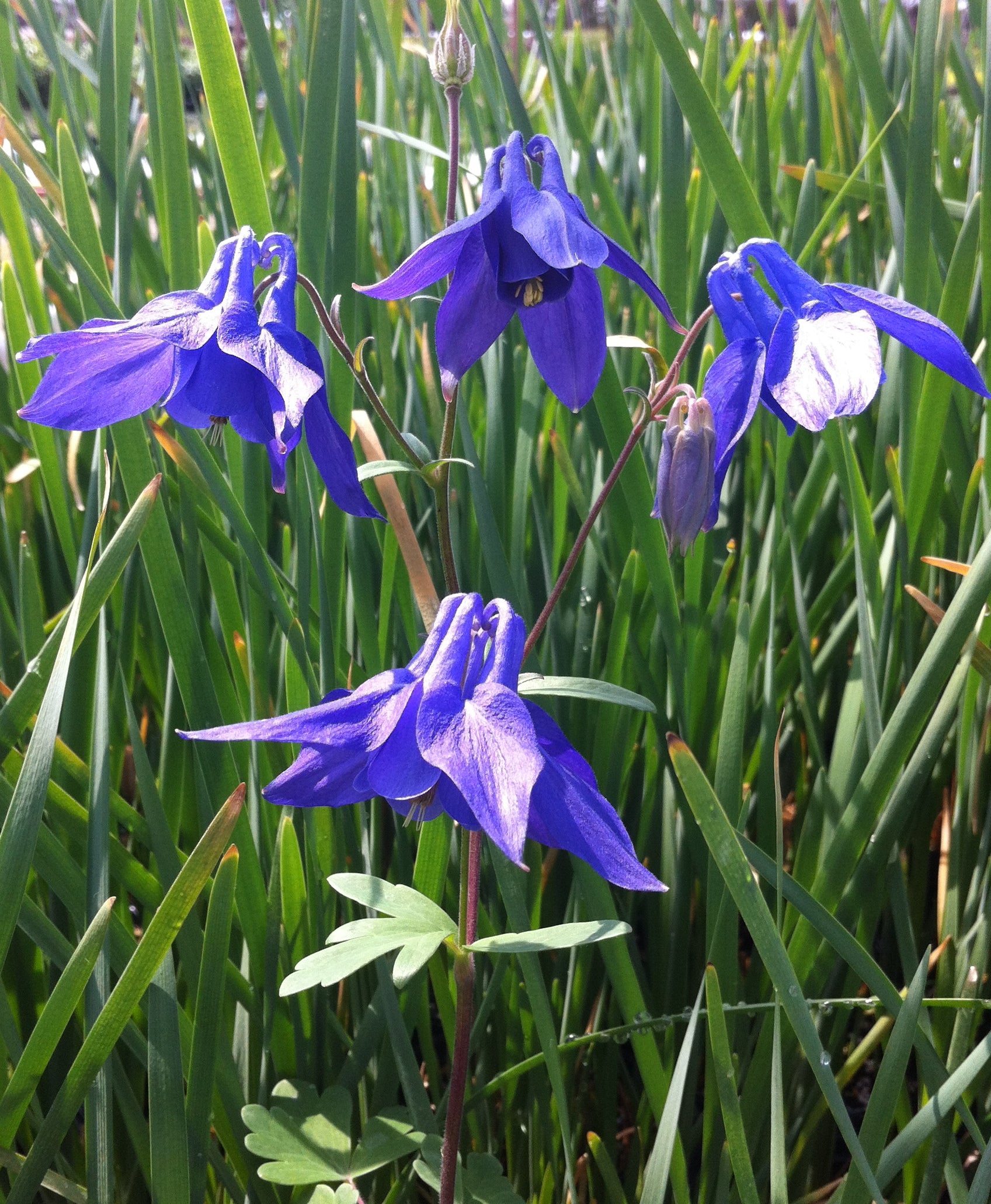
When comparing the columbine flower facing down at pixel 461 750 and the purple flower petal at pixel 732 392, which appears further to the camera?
the purple flower petal at pixel 732 392

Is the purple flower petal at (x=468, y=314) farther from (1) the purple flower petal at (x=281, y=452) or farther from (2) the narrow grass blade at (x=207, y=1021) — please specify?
(2) the narrow grass blade at (x=207, y=1021)

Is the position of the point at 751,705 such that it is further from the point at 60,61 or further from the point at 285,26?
the point at 285,26

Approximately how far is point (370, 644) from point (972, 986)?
0.63m

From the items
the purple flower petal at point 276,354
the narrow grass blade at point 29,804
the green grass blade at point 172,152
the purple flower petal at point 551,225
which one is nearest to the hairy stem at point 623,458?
the purple flower petal at point 551,225

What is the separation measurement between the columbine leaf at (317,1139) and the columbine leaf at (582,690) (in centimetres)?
40

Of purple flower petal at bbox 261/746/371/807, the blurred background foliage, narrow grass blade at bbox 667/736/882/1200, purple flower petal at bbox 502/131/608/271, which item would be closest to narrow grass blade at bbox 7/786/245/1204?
the blurred background foliage

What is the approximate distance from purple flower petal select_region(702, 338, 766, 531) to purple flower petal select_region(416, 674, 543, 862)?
0.27 meters

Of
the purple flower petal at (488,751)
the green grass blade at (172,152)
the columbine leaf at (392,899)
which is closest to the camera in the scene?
the purple flower petal at (488,751)

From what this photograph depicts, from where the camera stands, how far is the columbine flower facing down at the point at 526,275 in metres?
0.63

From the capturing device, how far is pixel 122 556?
750mm

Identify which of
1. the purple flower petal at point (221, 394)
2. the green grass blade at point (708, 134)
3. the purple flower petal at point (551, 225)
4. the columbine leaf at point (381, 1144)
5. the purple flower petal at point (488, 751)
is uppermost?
the green grass blade at point (708, 134)

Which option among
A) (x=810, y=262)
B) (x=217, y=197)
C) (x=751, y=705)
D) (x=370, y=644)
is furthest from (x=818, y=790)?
(x=217, y=197)

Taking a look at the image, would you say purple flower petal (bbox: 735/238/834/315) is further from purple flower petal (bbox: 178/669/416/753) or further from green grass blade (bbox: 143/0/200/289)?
green grass blade (bbox: 143/0/200/289)

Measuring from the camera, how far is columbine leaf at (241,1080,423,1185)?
0.77 meters
